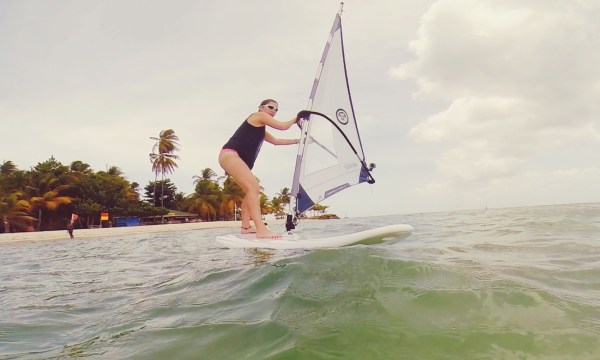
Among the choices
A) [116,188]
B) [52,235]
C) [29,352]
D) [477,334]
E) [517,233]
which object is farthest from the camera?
[116,188]

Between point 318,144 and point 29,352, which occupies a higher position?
point 318,144

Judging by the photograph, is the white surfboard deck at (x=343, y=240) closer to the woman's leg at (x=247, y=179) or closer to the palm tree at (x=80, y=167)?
the woman's leg at (x=247, y=179)

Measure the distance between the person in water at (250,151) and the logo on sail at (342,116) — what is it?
1252 mm

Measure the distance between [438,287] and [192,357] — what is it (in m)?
1.80

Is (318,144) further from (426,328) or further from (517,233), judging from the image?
(426,328)

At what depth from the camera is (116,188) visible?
4762 centimetres

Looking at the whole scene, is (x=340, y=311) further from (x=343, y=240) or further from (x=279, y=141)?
(x=279, y=141)

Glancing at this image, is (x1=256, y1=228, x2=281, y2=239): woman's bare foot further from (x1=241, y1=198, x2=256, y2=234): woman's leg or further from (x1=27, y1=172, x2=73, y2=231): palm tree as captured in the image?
(x1=27, y1=172, x2=73, y2=231): palm tree

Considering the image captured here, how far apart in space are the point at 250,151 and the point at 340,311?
488cm

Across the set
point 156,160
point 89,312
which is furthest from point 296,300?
point 156,160

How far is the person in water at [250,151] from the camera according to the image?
6863 millimetres

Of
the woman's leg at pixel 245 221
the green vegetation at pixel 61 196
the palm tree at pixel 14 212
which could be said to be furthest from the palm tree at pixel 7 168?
the woman's leg at pixel 245 221

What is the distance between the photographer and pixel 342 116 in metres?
8.23

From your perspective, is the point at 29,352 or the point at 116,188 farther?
the point at 116,188
